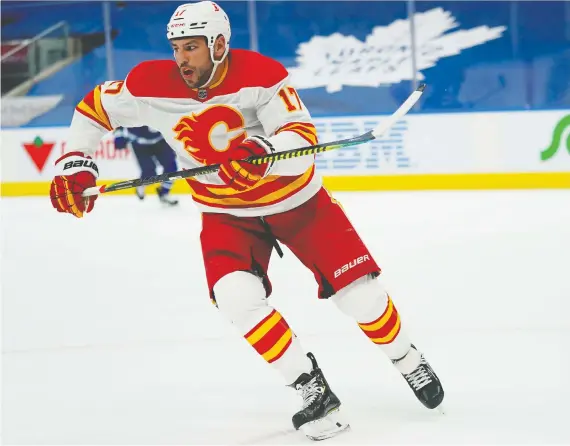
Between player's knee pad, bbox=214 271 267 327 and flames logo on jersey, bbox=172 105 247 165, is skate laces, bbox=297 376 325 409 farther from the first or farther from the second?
flames logo on jersey, bbox=172 105 247 165

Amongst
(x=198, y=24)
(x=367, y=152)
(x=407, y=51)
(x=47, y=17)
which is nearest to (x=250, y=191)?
(x=198, y=24)

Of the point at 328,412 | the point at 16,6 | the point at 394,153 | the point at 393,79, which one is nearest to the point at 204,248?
the point at 328,412

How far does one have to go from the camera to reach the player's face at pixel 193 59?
2.39 m

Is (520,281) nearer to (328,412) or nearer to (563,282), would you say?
(563,282)

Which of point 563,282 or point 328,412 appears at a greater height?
point 328,412

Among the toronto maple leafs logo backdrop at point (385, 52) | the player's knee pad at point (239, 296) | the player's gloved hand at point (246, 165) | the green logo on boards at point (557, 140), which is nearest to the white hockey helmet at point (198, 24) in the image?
the player's gloved hand at point (246, 165)

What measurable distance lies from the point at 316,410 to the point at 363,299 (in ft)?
0.93

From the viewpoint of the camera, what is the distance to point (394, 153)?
7.47 meters

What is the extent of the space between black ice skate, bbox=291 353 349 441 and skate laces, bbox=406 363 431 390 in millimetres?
217

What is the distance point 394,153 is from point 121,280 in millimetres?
3383

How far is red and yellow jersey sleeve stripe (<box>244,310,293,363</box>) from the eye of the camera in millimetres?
2379

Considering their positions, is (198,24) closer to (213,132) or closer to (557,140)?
(213,132)

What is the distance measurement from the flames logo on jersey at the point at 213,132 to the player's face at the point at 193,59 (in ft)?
0.27

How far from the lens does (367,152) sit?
751 cm
